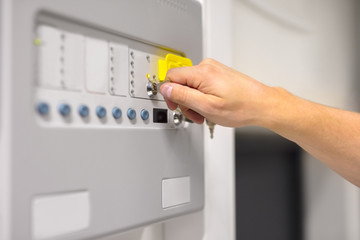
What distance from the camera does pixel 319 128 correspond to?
541mm

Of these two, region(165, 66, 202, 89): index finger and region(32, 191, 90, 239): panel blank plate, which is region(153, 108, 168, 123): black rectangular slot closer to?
region(165, 66, 202, 89): index finger

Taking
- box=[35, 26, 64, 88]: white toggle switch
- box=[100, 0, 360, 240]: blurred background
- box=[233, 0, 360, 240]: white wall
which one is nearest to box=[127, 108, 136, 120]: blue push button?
box=[35, 26, 64, 88]: white toggle switch

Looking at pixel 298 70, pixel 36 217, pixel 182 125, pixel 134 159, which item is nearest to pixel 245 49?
pixel 298 70

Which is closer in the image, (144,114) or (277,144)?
(144,114)

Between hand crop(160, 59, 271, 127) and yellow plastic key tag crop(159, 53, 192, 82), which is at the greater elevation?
yellow plastic key tag crop(159, 53, 192, 82)

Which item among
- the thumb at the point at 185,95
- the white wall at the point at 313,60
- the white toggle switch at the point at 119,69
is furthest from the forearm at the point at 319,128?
the white wall at the point at 313,60

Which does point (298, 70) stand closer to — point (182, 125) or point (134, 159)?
point (182, 125)

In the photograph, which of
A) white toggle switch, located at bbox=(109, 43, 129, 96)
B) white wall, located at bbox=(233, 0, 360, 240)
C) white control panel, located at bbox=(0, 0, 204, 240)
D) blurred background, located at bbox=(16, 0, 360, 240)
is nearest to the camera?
white control panel, located at bbox=(0, 0, 204, 240)

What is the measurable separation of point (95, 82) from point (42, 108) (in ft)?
0.26

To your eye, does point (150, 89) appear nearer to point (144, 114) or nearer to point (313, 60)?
point (144, 114)

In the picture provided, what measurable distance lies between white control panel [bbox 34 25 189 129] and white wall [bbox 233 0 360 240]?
431 millimetres

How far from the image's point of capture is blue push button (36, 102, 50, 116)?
36 centimetres

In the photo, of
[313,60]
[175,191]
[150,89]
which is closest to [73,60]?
[150,89]

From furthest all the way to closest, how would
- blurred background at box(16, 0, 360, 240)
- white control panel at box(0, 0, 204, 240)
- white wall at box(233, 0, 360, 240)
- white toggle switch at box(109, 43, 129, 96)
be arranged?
white wall at box(233, 0, 360, 240) → blurred background at box(16, 0, 360, 240) → white toggle switch at box(109, 43, 129, 96) → white control panel at box(0, 0, 204, 240)
